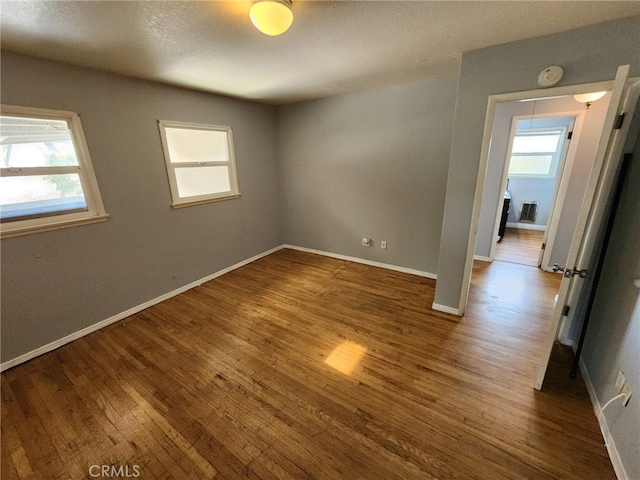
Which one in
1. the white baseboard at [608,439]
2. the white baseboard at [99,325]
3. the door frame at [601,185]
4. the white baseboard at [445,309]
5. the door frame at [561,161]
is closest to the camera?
the white baseboard at [608,439]

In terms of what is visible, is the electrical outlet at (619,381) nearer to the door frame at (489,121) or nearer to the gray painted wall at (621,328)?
the gray painted wall at (621,328)

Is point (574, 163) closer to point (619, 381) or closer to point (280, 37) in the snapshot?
point (619, 381)

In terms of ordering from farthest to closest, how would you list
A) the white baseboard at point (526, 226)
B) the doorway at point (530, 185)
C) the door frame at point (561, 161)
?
the white baseboard at point (526, 226) < the doorway at point (530, 185) < the door frame at point (561, 161)

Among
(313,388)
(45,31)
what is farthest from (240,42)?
(313,388)

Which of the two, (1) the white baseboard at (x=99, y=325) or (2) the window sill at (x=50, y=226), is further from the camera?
(1) the white baseboard at (x=99, y=325)

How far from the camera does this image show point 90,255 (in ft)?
8.09

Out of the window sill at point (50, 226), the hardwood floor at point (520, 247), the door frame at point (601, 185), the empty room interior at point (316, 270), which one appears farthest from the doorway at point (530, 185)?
the window sill at point (50, 226)

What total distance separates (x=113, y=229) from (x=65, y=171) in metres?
0.62

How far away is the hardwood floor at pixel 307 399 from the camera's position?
1.39m

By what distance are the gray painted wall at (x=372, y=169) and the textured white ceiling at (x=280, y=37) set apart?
0.66m

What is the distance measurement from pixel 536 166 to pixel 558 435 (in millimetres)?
5780

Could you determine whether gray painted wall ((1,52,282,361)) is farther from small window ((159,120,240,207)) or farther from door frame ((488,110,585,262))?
door frame ((488,110,585,262))

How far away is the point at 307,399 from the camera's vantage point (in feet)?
5.78

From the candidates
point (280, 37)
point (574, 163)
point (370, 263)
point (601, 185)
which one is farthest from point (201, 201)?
point (574, 163)
